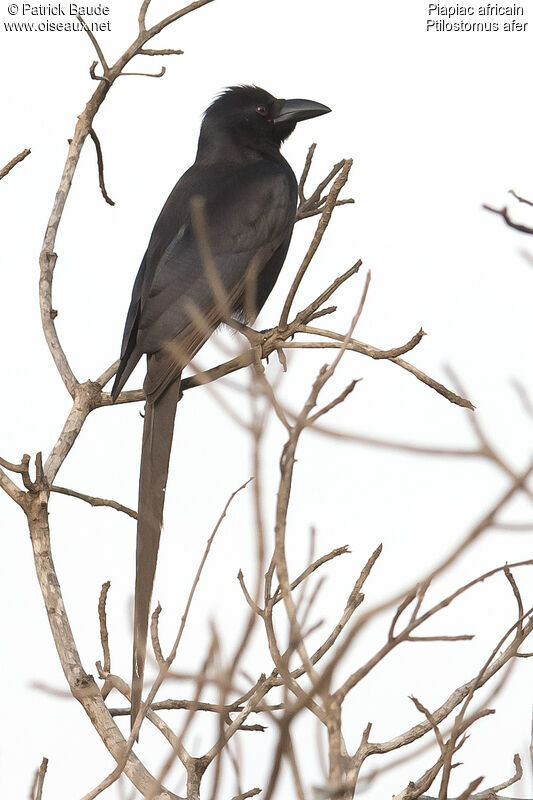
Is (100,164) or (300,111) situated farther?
(300,111)

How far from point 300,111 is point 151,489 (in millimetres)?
2519

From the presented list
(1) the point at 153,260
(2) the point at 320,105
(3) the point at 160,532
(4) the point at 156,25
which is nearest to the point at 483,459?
(3) the point at 160,532

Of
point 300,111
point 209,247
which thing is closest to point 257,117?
point 300,111

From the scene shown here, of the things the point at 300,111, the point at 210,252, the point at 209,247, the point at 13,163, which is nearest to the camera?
the point at 13,163

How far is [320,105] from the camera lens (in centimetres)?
576

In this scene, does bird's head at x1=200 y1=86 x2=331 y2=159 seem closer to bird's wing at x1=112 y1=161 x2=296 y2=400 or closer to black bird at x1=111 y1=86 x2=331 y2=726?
black bird at x1=111 y1=86 x2=331 y2=726

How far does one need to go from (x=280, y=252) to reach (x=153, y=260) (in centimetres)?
62

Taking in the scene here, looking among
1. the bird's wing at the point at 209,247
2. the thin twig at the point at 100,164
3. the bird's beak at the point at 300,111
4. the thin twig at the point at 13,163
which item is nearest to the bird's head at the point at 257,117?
the bird's beak at the point at 300,111

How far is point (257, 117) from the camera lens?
18.9 feet

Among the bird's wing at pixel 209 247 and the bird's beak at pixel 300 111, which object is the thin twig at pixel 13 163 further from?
the bird's beak at pixel 300 111

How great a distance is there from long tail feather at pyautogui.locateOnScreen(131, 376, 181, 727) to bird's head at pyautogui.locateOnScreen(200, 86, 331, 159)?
186 cm

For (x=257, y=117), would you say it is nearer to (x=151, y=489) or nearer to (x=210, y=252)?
(x=210, y=252)

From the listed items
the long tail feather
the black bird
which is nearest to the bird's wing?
the black bird

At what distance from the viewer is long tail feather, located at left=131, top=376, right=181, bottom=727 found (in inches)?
143
